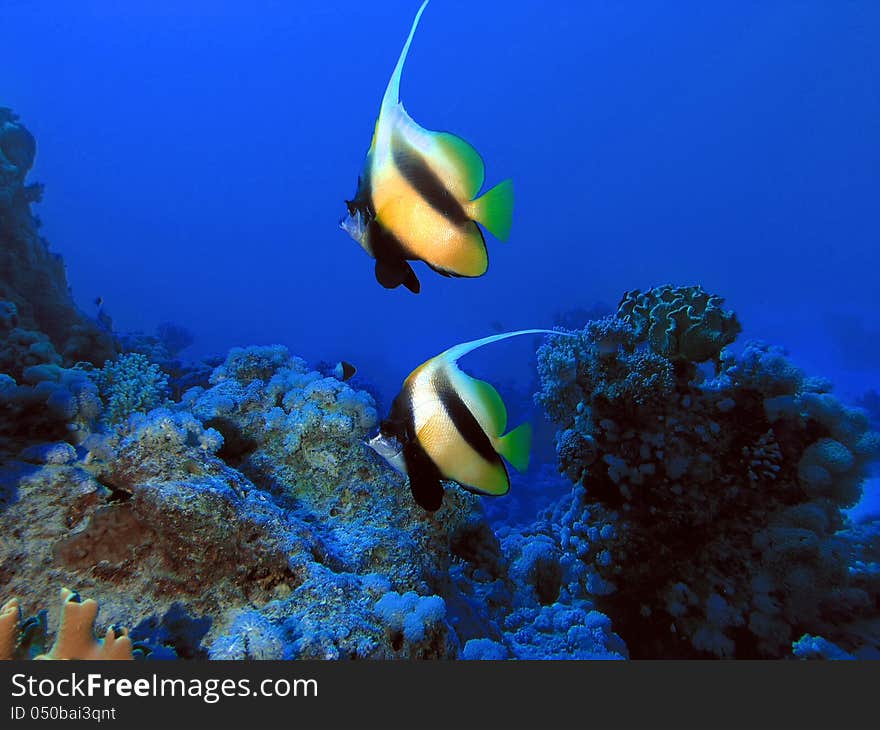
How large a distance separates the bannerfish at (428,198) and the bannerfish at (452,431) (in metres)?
0.30

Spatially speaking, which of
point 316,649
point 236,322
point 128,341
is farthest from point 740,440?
point 236,322

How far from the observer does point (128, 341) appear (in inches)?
338

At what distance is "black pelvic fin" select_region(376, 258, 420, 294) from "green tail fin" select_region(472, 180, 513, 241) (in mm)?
201

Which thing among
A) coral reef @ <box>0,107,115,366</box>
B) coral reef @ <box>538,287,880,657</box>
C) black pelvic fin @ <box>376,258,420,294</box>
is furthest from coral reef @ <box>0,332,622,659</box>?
coral reef @ <box>0,107,115,366</box>

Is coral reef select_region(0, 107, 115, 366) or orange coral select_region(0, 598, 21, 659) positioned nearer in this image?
orange coral select_region(0, 598, 21, 659)

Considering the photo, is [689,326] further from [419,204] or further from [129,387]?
[129,387]

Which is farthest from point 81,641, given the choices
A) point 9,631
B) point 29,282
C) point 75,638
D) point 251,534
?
point 29,282

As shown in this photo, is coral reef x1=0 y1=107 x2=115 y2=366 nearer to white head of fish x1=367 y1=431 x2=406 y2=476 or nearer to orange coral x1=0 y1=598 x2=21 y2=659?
orange coral x1=0 y1=598 x2=21 y2=659

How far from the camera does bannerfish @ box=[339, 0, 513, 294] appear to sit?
109cm

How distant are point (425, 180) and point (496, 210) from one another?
6.9 inches

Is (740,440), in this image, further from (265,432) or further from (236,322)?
(236,322)

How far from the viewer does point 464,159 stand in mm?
1098

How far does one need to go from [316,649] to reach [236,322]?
89944 millimetres

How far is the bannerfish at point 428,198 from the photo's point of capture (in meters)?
1.09
